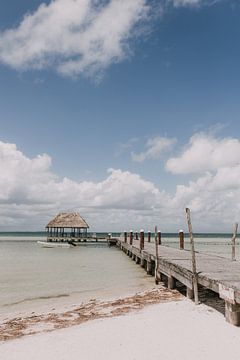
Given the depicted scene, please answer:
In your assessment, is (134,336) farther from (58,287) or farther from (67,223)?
(67,223)

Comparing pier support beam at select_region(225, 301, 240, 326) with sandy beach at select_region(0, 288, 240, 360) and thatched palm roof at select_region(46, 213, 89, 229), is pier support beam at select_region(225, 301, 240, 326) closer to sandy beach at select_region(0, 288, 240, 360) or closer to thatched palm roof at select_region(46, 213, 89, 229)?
sandy beach at select_region(0, 288, 240, 360)

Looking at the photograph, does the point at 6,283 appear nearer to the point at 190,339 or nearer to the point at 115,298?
the point at 115,298

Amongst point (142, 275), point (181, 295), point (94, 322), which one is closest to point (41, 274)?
point (142, 275)

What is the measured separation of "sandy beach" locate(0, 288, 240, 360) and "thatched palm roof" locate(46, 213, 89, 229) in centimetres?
4662

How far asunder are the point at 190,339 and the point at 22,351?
10.4ft

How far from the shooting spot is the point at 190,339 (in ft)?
22.7

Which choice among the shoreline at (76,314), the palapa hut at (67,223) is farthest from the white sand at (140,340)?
the palapa hut at (67,223)

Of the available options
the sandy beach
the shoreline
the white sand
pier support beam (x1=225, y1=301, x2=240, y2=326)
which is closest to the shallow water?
the shoreline

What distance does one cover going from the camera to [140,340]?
7070 mm

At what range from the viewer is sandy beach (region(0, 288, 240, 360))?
6.39 meters

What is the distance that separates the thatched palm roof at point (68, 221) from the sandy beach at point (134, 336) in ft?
153

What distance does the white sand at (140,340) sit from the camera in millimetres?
6336

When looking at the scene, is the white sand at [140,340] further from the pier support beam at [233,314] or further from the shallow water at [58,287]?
the shallow water at [58,287]

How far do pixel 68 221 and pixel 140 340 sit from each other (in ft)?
166
